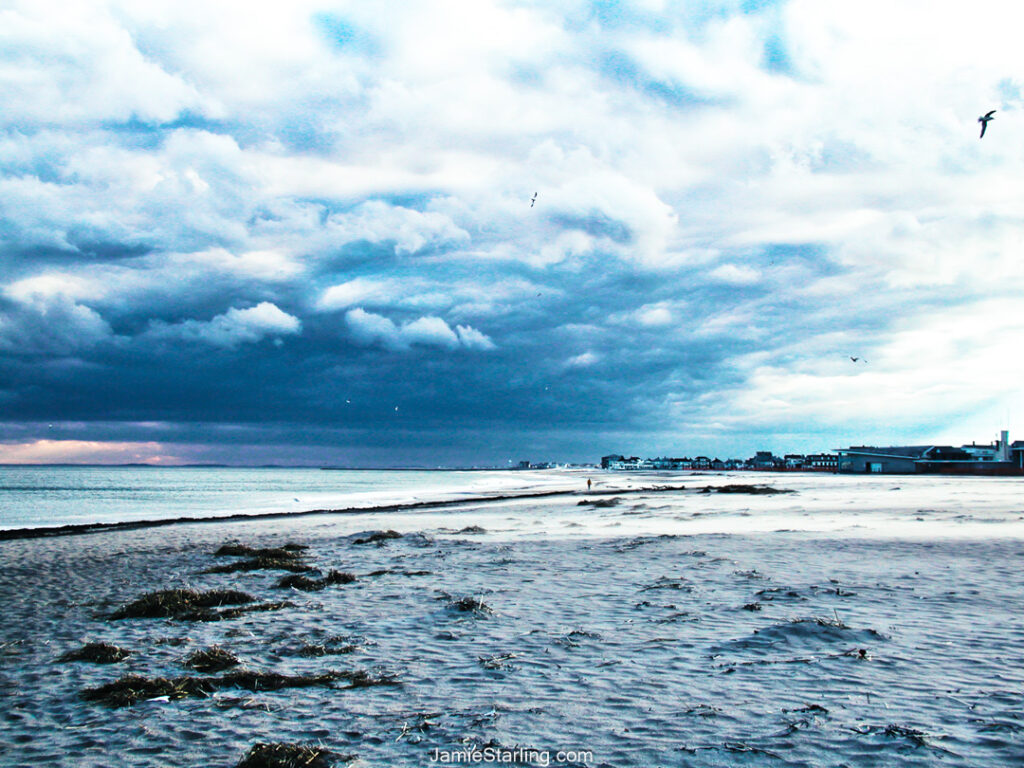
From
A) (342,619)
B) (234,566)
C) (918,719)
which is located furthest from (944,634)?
(234,566)

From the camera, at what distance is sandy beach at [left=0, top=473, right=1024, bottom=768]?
6602mm

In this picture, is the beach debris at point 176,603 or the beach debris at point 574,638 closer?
the beach debris at point 574,638

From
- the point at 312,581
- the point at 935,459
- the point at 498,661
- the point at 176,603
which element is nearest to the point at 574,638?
the point at 498,661

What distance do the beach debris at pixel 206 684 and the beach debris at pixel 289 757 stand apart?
80.0 inches

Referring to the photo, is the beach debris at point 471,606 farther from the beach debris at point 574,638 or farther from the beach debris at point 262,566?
the beach debris at point 262,566

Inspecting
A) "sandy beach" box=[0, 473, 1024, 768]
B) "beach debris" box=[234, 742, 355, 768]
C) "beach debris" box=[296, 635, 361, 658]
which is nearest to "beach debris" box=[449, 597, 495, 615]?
"sandy beach" box=[0, 473, 1024, 768]

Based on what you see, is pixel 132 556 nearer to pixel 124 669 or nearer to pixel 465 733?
pixel 124 669

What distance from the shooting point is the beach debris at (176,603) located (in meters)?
12.9

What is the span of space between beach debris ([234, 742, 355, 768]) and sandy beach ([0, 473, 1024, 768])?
71 millimetres

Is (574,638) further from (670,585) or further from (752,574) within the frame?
(752,574)

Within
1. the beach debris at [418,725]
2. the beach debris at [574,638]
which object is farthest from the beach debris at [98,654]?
the beach debris at [574,638]

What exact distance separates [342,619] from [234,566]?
8306 millimetres

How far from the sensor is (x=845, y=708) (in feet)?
23.5

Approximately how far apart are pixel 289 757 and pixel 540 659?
3.94 metres
